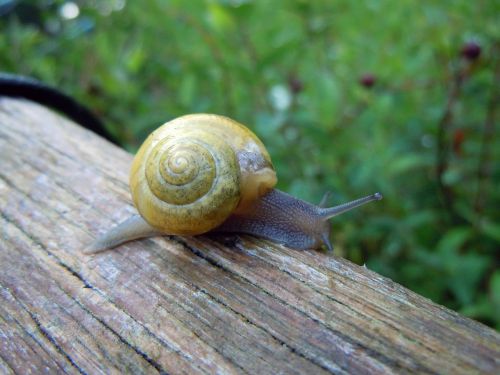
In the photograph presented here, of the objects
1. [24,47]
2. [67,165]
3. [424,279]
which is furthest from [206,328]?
[24,47]

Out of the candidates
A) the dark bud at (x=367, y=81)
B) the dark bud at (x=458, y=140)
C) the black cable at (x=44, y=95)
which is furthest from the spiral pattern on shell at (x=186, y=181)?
the dark bud at (x=458, y=140)

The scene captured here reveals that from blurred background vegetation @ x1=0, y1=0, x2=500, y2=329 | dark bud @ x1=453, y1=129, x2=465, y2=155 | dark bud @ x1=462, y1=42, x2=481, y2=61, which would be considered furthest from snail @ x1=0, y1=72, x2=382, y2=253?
dark bud @ x1=453, y1=129, x2=465, y2=155

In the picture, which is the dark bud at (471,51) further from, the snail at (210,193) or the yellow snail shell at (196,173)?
the yellow snail shell at (196,173)

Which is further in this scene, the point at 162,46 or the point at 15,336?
the point at 162,46

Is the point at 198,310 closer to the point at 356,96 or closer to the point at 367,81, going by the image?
the point at 367,81

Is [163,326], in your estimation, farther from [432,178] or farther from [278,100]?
[278,100]

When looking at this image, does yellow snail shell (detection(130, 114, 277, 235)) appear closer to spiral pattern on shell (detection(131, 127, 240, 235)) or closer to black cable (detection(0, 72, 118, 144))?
spiral pattern on shell (detection(131, 127, 240, 235))
